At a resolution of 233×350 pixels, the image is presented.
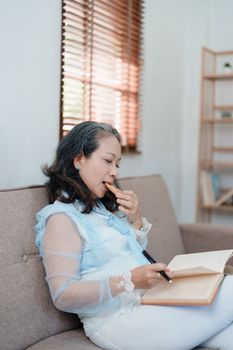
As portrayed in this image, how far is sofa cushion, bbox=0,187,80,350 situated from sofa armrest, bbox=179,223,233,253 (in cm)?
102

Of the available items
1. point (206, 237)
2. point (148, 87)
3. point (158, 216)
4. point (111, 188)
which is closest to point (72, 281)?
point (111, 188)

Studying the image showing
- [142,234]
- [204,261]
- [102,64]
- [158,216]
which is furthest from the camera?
[102,64]

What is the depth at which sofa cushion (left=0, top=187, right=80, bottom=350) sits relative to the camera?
1.41 metres

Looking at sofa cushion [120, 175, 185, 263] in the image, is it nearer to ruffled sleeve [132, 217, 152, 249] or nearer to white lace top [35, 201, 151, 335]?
ruffled sleeve [132, 217, 152, 249]

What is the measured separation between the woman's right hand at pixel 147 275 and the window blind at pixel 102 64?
1004 millimetres

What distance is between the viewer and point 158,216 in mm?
2393

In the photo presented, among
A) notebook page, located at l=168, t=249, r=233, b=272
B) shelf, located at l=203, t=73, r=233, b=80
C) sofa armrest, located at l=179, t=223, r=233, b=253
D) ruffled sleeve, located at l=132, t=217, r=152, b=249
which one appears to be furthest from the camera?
shelf, located at l=203, t=73, r=233, b=80

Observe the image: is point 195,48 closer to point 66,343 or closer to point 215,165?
point 215,165

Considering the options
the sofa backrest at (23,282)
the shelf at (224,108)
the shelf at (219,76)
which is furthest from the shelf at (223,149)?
the sofa backrest at (23,282)

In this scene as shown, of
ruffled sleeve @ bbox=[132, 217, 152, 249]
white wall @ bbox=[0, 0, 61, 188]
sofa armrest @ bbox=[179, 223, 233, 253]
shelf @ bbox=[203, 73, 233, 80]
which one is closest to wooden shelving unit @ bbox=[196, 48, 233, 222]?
shelf @ bbox=[203, 73, 233, 80]

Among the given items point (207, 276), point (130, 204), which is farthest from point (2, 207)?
point (207, 276)

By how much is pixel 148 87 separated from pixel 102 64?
0.61 meters

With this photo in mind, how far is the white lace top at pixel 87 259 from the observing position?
138cm

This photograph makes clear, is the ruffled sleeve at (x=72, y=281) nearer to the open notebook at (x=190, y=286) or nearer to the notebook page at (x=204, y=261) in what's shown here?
the open notebook at (x=190, y=286)
